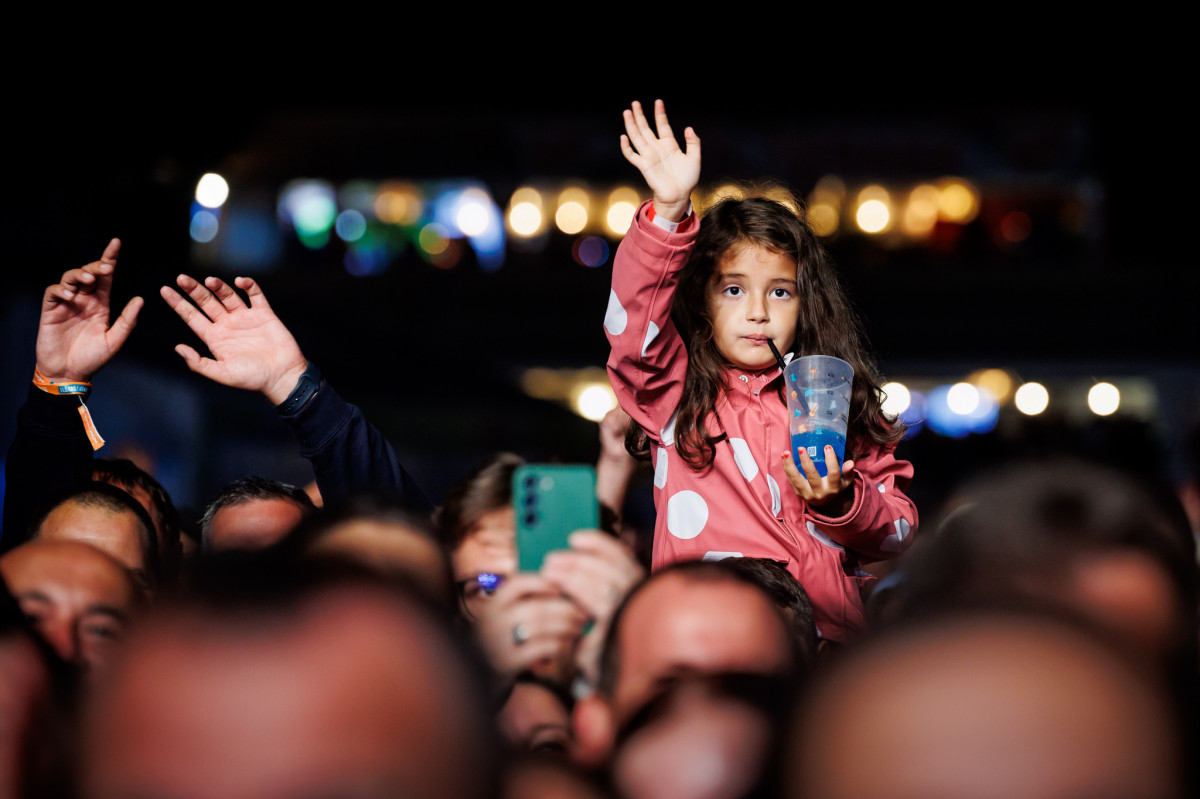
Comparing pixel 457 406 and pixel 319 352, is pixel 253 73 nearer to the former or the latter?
pixel 457 406

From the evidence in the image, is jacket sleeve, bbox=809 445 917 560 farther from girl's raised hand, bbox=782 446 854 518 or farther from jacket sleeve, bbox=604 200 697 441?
jacket sleeve, bbox=604 200 697 441

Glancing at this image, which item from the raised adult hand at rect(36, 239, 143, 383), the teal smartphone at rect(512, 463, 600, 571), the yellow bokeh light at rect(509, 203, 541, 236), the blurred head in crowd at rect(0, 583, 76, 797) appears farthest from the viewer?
the yellow bokeh light at rect(509, 203, 541, 236)

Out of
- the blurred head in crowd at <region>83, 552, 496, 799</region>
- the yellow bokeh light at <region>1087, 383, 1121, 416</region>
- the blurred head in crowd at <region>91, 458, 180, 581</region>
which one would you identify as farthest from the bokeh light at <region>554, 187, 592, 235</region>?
the blurred head in crowd at <region>83, 552, 496, 799</region>

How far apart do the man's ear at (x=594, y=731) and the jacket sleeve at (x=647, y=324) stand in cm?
101

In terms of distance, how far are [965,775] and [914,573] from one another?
1.18ft

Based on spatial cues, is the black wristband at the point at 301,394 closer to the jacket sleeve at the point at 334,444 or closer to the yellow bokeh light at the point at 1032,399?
the jacket sleeve at the point at 334,444

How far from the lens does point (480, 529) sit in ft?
5.95

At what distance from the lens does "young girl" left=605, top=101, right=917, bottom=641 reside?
1.71 metres

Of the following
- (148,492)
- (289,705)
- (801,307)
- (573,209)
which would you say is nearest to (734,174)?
(573,209)

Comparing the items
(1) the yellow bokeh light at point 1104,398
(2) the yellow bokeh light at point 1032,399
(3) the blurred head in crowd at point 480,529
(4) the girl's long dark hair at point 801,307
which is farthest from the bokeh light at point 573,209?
(4) the girl's long dark hair at point 801,307

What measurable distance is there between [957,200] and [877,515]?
16.9 meters

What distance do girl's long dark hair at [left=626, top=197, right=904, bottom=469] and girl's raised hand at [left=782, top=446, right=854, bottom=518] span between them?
0.32m

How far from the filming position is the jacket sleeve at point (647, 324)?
171 centimetres

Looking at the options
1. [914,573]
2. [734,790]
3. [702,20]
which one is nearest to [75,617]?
[734,790]
